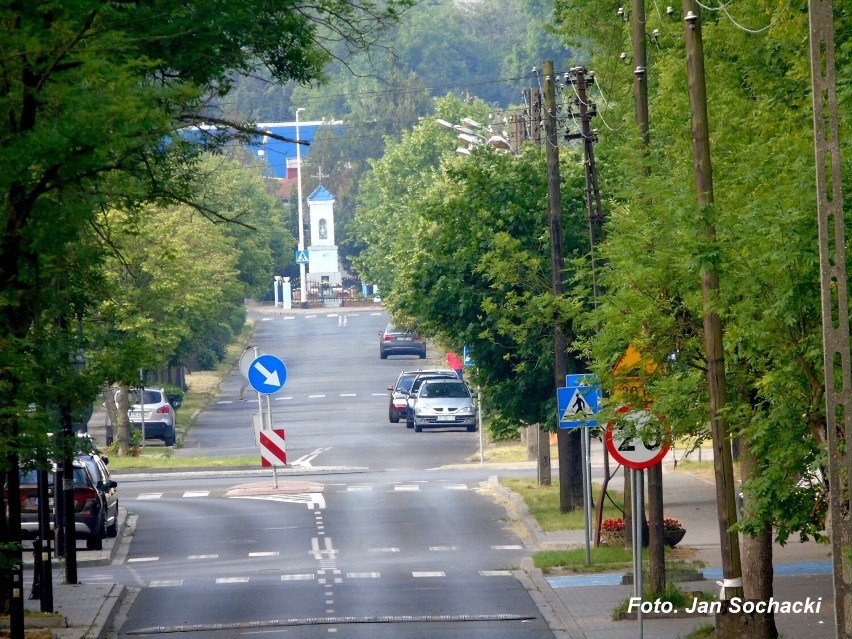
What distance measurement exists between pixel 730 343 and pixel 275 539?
1255 centimetres

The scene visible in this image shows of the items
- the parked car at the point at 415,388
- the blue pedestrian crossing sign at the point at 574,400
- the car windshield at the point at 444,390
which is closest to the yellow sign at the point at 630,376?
the blue pedestrian crossing sign at the point at 574,400

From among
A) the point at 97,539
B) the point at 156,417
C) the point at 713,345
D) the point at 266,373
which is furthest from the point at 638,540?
the point at 156,417

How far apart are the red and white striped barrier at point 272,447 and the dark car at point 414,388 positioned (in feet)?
61.8

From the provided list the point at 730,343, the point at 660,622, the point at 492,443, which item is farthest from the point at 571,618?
the point at 492,443

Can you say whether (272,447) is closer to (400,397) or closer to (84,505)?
(84,505)

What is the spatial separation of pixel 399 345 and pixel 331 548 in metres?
54.3

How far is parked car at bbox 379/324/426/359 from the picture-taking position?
77375mm

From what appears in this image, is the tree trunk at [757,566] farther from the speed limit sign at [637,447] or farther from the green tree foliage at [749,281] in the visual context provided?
the green tree foliage at [749,281]


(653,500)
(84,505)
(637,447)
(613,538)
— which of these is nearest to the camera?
(637,447)

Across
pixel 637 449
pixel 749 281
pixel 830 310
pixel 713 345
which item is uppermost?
pixel 749 281

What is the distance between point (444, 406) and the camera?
155ft

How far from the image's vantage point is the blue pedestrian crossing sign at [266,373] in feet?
93.8

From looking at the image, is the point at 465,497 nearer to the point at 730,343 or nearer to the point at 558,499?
the point at 558,499

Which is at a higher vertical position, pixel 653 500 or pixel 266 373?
pixel 266 373
